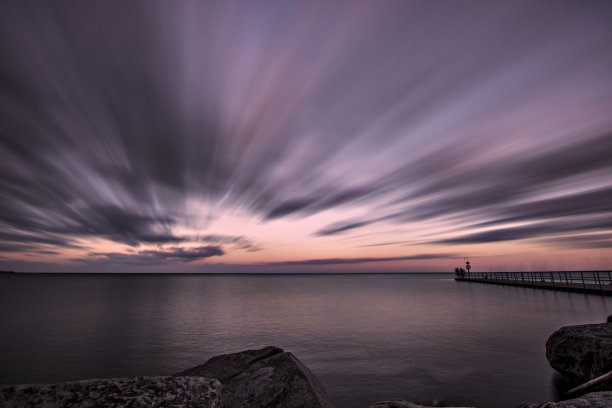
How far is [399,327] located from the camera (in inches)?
1032

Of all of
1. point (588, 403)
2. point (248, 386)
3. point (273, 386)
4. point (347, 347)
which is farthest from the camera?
point (347, 347)

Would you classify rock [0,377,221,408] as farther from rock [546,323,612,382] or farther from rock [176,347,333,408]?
rock [546,323,612,382]

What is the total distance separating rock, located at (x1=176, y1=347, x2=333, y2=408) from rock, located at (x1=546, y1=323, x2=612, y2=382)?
962 cm

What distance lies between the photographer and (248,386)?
764 cm

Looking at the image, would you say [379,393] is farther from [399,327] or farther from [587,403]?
[399,327]

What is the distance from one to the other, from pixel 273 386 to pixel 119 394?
5.04 metres

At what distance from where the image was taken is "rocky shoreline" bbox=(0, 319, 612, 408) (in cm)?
307

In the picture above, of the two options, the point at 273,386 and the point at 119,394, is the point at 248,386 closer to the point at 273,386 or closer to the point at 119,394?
the point at 273,386

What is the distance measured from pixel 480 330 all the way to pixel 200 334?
965 inches

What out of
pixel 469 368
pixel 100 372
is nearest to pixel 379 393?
pixel 469 368

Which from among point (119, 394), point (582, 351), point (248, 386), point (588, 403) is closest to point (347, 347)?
point (582, 351)

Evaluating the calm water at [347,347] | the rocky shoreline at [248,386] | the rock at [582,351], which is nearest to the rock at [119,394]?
the rocky shoreline at [248,386]

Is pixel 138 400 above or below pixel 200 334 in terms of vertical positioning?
above

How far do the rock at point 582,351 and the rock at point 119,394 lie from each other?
1259cm
